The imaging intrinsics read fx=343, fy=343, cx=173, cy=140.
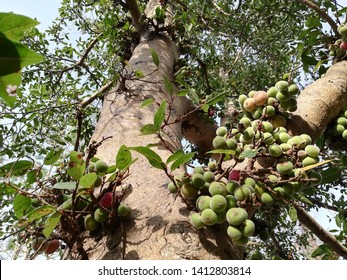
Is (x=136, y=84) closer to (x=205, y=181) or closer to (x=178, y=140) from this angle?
(x=178, y=140)

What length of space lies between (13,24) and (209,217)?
71 centimetres

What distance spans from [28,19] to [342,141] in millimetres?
1804

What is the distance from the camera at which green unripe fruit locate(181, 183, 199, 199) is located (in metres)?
1.13

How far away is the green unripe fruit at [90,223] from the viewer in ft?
3.59

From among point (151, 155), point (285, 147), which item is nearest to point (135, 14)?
point (285, 147)

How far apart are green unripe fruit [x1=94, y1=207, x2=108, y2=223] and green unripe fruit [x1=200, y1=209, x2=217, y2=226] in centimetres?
31

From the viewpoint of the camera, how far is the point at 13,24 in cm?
67

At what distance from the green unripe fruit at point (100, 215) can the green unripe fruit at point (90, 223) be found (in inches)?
1.0

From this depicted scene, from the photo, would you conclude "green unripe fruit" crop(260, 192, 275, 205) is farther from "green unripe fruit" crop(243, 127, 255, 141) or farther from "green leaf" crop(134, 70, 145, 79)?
"green leaf" crop(134, 70, 145, 79)

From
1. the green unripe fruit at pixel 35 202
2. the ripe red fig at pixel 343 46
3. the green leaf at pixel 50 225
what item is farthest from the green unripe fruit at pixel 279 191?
the ripe red fig at pixel 343 46

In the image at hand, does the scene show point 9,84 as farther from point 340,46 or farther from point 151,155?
point 340,46

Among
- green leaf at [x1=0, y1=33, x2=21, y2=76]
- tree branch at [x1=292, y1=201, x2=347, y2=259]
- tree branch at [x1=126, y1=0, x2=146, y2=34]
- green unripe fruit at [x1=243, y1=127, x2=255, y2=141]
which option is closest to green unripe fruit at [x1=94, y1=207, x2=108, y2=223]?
green leaf at [x1=0, y1=33, x2=21, y2=76]

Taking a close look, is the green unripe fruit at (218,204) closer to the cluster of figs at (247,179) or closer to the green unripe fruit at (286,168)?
the cluster of figs at (247,179)

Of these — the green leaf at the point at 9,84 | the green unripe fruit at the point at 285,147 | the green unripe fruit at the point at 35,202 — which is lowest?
the green leaf at the point at 9,84
